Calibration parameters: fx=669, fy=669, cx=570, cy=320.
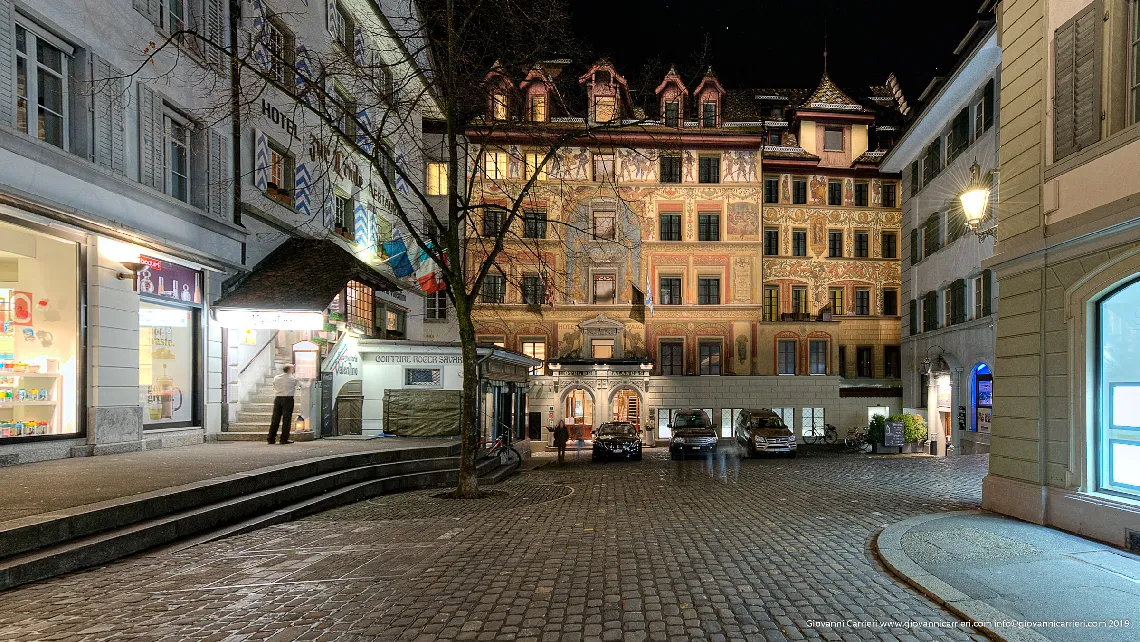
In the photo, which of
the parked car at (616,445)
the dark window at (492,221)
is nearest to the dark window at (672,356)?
the dark window at (492,221)

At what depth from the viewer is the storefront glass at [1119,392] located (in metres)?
Result: 8.62

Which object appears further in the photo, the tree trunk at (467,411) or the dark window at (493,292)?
the dark window at (493,292)

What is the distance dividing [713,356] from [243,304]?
2720cm

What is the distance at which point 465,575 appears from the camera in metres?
7.08

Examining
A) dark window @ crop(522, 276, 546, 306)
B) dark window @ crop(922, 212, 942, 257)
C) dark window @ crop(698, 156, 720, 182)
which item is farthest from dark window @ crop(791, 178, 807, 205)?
dark window @ crop(522, 276, 546, 306)

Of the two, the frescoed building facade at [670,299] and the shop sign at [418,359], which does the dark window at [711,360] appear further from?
the shop sign at [418,359]

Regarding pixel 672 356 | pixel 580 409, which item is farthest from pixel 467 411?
pixel 672 356

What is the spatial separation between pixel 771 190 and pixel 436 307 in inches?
832

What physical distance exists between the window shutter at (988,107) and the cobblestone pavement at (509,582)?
15549 mm

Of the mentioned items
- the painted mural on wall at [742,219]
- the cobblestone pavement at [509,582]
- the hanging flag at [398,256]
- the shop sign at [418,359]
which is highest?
the painted mural on wall at [742,219]

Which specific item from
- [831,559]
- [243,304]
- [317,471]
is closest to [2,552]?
[317,471]

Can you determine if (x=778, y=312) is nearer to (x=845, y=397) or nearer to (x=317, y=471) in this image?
(x=845, y=397)

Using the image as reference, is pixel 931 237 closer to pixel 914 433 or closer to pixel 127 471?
pixel 914 433

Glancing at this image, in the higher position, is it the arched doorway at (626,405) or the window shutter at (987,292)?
the window shutter at (987,292)
